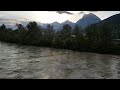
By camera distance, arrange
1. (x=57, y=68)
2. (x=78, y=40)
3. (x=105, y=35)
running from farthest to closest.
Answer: (x=105, y=35) → (x=78, y=40) → (x=57, y=68)

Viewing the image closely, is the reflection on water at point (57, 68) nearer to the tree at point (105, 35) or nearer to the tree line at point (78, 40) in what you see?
the tree line at point (78, 40)

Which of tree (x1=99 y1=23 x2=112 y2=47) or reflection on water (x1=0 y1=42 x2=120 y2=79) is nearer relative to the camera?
reflection on water (x1=0 y1=42 x2=120 y2=79)

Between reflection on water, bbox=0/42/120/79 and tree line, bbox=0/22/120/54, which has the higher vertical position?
tree line, bbox=0/22/120/54

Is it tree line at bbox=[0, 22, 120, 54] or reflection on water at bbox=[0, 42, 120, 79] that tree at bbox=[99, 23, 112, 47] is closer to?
tree line at bbox=[0, 22, 120, 54]

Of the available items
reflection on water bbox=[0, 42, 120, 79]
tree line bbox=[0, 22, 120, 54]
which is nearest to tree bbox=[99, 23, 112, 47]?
tree line bbox=[0, 22, 120, 54]

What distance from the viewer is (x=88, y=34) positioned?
3434 centimetres

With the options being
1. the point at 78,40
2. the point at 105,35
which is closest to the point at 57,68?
the point at 78,40

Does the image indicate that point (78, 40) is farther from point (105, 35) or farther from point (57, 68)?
point (57, 68)

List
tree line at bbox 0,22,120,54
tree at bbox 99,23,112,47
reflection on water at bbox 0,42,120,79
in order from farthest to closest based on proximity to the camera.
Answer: tree at bbox 99,23,112,47 < tree line at bbox 0,22,120,54 < reflection on water at bbox 0,42,120,79
